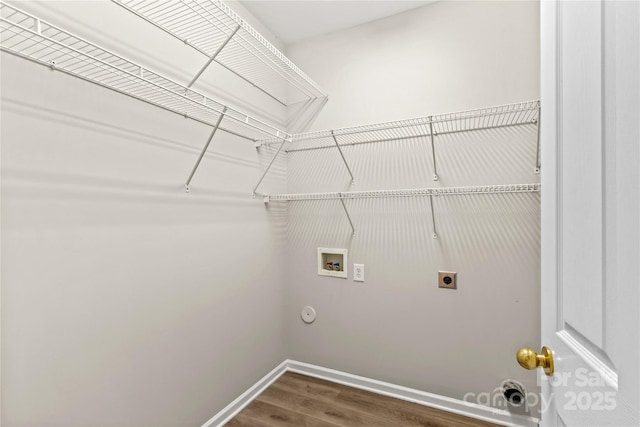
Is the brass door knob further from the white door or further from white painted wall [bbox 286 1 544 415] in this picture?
white painted wall [bbox 286 1 544 415]

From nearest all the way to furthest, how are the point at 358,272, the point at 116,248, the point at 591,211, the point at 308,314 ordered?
the point at 591,211, the point at 116,248, the point at 358,272, the point at 308,314

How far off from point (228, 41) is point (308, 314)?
1728mm

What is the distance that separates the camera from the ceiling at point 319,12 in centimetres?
181

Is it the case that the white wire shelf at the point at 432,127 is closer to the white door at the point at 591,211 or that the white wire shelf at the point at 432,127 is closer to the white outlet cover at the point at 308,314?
the white door at the point at 591,211

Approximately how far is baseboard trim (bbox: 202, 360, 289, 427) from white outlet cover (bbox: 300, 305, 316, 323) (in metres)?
0.35

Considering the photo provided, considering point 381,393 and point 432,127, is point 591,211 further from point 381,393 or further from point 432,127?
point 381,393

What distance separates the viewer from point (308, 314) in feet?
7.05

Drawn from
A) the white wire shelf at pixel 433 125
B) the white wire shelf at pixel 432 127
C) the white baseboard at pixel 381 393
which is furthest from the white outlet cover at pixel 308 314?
the white wire shelf at pixel 433 125

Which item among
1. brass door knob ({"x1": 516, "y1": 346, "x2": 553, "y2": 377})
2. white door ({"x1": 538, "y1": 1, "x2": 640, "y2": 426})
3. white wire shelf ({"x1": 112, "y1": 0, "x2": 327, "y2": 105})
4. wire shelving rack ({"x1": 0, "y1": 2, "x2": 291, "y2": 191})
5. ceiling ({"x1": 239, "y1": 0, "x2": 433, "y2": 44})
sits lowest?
brass door knob ({"x1": 516, "y1": 346, "x2": 553, "y2": 377})

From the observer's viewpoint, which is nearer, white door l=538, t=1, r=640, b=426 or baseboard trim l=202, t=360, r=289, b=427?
white door l=538, t=1, r=640, b=426

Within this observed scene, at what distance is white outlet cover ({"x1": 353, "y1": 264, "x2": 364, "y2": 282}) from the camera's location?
1.98 metres

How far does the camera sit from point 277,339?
6.97 ft

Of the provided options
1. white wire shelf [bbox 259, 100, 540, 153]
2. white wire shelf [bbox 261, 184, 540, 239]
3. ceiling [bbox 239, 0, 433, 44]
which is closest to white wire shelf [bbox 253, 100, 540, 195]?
white wire shelf [bbox 259, 100, 540, 153]

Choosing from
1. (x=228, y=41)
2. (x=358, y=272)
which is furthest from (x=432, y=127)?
(x=228, y=41)
